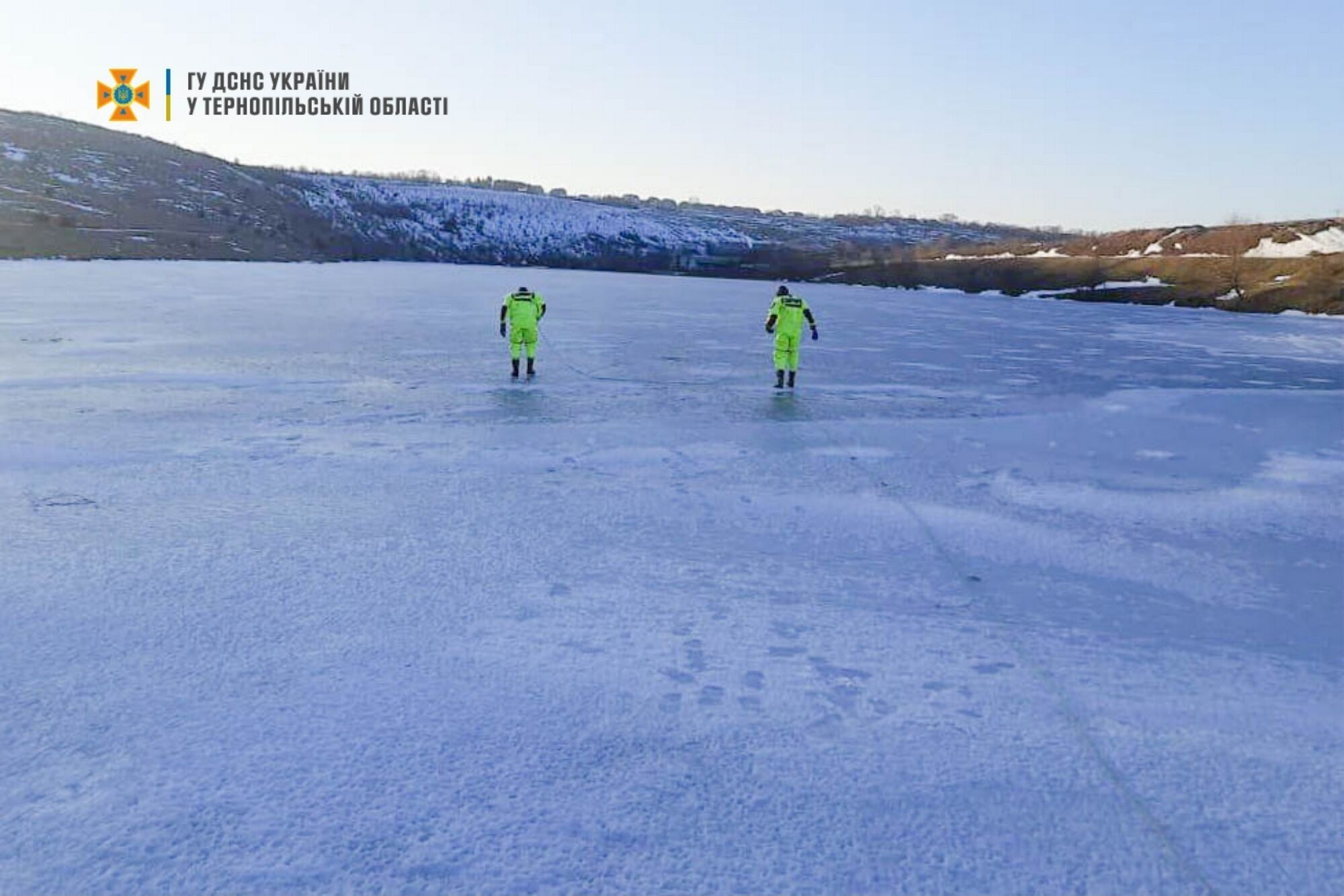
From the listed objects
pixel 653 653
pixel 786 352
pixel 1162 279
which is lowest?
pixel 653 653

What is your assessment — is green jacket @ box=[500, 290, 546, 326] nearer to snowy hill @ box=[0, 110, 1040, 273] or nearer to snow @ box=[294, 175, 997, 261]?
snowy hill @ box=[0, 110, 1040, 273]

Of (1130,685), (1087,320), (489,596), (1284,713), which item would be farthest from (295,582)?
(1087,320)

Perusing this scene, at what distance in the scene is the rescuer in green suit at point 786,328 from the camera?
11.3m

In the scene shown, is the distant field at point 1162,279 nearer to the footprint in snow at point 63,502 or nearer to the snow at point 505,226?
the snow at point 505,226

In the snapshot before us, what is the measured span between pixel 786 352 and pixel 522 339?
3478mm

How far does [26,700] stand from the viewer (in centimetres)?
301

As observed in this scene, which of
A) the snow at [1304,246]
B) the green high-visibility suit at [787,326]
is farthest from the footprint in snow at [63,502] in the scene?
the snow at [1304,246]

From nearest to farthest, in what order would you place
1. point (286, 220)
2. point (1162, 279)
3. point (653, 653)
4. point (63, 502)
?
point (653, 653) → point (63, 502) → point (1162, 279) → point (286, 220)

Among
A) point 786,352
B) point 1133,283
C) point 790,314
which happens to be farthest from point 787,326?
point 1133,283

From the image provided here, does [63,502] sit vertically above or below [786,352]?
below

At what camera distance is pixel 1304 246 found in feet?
134

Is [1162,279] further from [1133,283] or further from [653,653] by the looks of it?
[653,653]

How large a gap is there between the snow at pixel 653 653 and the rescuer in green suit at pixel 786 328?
2.45 meters

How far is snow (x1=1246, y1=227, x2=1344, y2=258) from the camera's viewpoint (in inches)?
1570
